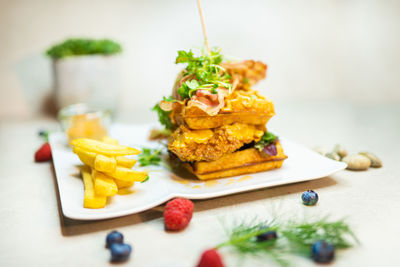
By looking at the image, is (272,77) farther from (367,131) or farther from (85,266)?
(85,266)

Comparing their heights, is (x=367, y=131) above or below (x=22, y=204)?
below

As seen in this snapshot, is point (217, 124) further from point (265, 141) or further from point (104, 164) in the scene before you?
point (104, 164)

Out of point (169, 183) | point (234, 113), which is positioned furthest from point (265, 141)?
point (169, 183)

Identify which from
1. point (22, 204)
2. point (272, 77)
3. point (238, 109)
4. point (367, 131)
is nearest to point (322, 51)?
point (272, 77)

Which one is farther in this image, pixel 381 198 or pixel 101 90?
pixel 101 90

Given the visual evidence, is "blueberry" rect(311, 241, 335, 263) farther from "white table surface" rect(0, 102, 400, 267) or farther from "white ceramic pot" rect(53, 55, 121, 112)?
"white ceramic pot" rect(53, 55, 121, 112)

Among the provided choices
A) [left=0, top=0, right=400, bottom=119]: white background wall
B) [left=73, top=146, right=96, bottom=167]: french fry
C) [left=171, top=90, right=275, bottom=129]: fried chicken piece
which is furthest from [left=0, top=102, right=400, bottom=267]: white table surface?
[left=0, top=0, right=400, bottom=119]: white background wall
